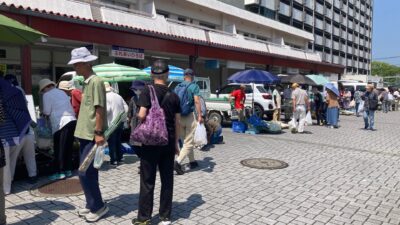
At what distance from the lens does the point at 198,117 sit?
22.3ft

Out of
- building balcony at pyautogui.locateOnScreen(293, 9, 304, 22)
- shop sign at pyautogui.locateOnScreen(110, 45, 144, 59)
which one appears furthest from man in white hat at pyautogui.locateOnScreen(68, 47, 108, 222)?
building balcony at pyautogui.locateOnScreen(293, 9, 304, 22)

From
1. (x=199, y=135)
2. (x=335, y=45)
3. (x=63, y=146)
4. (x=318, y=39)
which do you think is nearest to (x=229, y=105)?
(x=199, y=135)

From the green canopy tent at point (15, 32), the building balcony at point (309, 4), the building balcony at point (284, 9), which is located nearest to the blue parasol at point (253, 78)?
the green canopy tent at point (15, 32)

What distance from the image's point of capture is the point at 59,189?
17.8 feet

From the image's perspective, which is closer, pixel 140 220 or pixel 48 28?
pixel 140 220

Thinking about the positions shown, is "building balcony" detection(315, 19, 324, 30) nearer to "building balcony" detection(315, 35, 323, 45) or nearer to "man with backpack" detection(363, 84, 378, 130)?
"building balcony" detection(315, 35, 323, 45)

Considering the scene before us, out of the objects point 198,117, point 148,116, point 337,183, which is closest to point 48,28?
point 198,117

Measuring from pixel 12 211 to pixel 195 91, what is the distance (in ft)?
11.2

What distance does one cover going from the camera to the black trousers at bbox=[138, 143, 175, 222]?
4.02 m

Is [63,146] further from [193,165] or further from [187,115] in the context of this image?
[193,165]

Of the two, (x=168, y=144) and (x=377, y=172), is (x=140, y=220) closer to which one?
(x=168, y=144)

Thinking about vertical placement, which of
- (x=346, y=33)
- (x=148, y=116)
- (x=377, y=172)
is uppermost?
(x=346, y=33)

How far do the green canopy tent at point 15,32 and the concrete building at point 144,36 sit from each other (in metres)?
5.33

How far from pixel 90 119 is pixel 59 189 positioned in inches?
76.2
